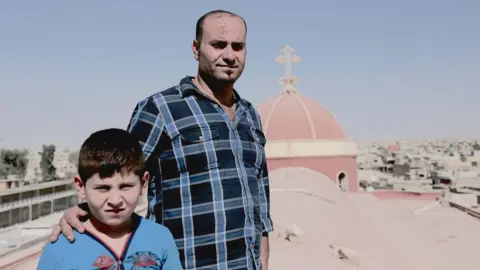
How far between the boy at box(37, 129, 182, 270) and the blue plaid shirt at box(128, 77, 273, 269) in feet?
0.82

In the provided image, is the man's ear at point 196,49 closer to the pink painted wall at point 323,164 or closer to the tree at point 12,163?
the pink painted wall at point 323,164

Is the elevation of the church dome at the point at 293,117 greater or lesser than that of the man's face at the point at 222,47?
greater

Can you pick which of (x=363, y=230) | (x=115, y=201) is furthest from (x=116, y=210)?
(x=363, y=230)

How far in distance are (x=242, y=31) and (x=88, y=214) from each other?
3.05 feet

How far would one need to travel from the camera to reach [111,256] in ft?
4.97

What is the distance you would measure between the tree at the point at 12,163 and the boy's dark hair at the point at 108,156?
31.3 meters

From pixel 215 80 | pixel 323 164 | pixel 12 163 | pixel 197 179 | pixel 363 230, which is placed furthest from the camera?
pixel 12 163

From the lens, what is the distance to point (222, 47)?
1.97 meters

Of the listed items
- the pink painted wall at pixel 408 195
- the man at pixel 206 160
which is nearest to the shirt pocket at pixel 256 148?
the man at pixel 206 160

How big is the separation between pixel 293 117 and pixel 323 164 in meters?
1.72

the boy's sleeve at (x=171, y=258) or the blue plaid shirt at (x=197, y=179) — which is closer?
the boy's sleeve at (x=171, y=258)

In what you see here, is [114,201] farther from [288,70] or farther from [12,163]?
[12,163]

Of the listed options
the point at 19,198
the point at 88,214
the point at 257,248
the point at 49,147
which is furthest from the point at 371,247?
the point at 49,147

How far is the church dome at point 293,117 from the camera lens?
1515 cm
